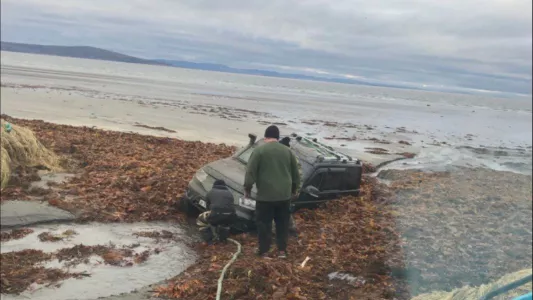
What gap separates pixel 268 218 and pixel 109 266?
2500 mm

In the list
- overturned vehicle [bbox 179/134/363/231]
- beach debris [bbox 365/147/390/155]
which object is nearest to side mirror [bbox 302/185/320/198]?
overturned vehicle [bbox 179/134/363/231]

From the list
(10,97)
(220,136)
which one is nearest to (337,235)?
(220,136)

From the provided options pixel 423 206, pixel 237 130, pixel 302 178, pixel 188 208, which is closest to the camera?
pixel 188 208

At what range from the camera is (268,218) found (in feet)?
23.4

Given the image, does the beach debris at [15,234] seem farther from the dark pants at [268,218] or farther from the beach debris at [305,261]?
the beach debris at [305,261]

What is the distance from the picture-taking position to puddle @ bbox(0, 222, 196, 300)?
6.22 metres

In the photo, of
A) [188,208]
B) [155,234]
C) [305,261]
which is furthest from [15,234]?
[305,261]

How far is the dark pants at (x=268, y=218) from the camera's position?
7055 millimetres

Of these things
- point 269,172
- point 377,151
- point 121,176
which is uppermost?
point 269,172

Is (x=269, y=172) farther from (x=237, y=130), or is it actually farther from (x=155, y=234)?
(x=237, y=130)

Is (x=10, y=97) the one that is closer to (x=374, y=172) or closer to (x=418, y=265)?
(x=374, y=172)

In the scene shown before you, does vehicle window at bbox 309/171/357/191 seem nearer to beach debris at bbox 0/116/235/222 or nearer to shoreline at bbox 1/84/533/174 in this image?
beach debris at bbox 0/116/235/222

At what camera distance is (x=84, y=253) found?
7.46m

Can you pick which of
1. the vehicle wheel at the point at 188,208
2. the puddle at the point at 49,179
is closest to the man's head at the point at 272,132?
the vehicle wheel at the point at 188,208
